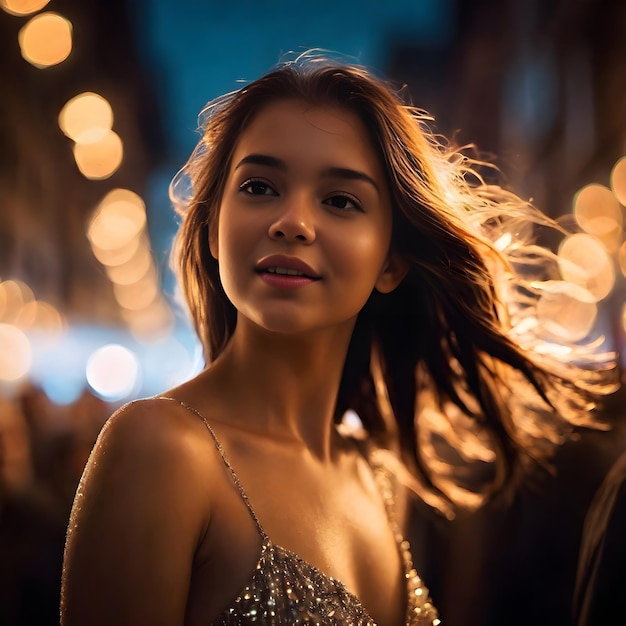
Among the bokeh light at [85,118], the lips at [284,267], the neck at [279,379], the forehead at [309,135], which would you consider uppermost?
the bokeh light at [85,118]

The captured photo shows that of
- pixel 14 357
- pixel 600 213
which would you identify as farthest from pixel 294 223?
pixel 14 357

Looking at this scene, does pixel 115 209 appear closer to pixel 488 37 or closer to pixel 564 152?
pixel 564 152

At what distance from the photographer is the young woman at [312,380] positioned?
36.2 inches

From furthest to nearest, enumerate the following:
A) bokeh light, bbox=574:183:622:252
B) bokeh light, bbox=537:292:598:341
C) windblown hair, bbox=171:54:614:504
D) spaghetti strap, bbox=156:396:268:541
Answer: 1. bokeh light, bbox=574:183:622:252
2. bokeh light, bbox=537:292:598:341
3. windblown hair, bbox=171:54:614:504
4. spaghetti strap, bbox=156:396:268:541

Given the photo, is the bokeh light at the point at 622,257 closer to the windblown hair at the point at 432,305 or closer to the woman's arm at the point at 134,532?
the windblown hair at the point at 432,305

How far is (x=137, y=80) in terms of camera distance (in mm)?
6289

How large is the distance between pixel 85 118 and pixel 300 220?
1.60m

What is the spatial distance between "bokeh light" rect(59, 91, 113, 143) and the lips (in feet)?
4.86

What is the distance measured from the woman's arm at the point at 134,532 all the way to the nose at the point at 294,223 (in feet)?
1.06

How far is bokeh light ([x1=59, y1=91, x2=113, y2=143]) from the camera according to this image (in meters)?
2.34

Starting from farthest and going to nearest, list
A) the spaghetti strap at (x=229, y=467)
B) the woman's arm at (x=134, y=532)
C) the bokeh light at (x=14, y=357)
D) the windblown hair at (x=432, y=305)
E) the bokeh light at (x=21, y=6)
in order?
the bokeh light at (x=14, y=357) < the bokeh light at (x=21, y=6) < the windblown hair at (x=432, y=305) < the spaghetti strap at (x=229, y=467) < the woman's arm at (x=134, y=532)

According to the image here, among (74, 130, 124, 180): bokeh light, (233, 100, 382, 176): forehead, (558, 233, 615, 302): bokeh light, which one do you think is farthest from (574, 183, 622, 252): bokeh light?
(233, 100, 382, 176): forehead

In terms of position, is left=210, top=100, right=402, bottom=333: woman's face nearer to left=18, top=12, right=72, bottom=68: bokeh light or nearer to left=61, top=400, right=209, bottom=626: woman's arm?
left=61, top=400, right=209, bottom=626: woman's arm

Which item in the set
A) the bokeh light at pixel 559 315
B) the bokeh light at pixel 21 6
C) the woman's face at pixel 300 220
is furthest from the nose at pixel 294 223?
the bokeh light at pixel 21 6
